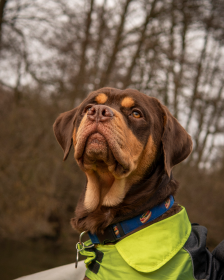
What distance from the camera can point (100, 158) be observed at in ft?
8.09

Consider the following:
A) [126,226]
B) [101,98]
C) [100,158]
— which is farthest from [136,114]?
[126,226]

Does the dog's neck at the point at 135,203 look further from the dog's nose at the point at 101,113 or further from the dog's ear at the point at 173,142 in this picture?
the dog's nose at the point at 101,113

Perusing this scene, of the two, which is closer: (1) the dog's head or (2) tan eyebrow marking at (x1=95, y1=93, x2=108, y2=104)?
(1) the dog's head

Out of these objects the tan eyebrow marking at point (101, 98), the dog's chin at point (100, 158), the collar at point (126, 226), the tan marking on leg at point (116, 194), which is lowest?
the collar at point (126, 226)

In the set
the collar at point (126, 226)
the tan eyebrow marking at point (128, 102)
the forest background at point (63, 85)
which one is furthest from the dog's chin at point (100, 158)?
the forest background at point (63, 85)

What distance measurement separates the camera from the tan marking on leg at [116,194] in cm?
257

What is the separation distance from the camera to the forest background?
293 inches

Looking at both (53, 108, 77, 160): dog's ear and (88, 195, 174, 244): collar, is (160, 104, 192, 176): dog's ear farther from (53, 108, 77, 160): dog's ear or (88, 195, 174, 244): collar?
(53, 108, 77, 160): dog's ear

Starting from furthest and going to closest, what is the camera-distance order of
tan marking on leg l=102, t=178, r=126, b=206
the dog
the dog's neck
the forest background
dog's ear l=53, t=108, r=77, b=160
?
1. the forest background
2. dog's ear l=53, t=108, r=77, b=160
3. tan marking on leg l=102, t=178, r=126, b=206
4. the dog's neck
5. the dog

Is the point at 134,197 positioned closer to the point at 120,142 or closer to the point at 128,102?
→ the point at 120,142

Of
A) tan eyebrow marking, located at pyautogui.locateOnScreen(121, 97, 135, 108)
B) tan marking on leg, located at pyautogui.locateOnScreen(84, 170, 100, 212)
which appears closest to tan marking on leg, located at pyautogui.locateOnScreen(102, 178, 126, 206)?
tan marking on leg, located at pyautogui.locateOnScreen(84, 170, 100, 212)

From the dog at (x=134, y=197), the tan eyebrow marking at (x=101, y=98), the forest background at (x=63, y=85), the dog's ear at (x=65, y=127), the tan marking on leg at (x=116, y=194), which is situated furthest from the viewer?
the forest background at (x=63, y=85)

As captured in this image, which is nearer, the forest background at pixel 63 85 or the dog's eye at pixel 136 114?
the dog's eye at pixel 136 114

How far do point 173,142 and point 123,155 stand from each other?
0.62 m
